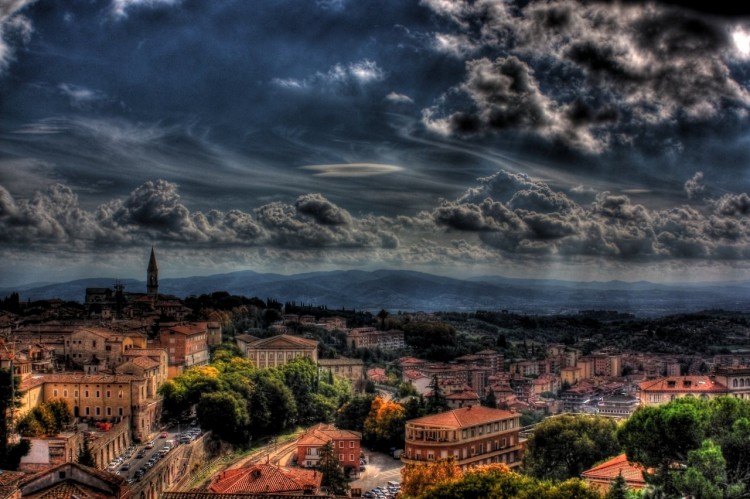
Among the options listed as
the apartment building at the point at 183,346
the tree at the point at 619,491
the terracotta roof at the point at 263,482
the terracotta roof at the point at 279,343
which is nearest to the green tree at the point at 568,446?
the terracotta roof at the point at 263,482

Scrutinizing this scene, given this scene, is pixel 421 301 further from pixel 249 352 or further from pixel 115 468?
pixel 115 468

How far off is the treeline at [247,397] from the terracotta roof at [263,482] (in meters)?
8.26

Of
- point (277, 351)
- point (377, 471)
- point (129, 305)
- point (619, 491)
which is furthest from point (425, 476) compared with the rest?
point (129, 305)

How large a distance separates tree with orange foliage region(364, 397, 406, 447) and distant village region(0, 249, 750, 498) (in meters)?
1.49

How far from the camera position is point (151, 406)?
27047mm

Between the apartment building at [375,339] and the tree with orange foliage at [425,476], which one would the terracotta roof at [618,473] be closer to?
the tree with orange foliage at [425,476]

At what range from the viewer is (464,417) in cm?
2639

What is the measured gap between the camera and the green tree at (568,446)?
22.6m

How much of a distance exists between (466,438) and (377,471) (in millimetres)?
3020

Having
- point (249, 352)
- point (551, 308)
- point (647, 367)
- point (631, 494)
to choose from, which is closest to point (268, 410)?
point (249, 352)

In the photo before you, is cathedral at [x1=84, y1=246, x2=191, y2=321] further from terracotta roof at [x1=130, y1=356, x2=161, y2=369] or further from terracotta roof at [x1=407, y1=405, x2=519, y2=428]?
terracotta roof at [x1=407, y1=405, x2=519, y2=428]

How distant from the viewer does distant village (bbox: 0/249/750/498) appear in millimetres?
19184

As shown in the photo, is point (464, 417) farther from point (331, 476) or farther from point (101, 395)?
point (101, 395)

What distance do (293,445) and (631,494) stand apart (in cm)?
1568
